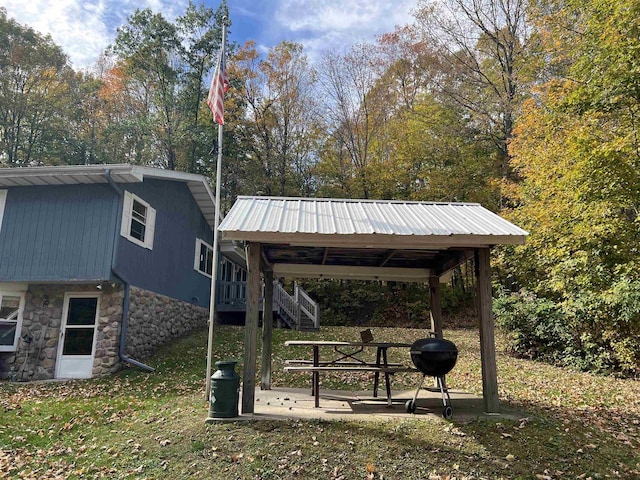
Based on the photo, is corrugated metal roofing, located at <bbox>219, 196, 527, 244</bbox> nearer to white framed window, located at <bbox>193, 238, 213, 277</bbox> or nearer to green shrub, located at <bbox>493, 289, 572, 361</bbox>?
green shrub, located at <bbox>493, 289, 572, 361</bbox>

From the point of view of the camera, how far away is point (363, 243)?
5.14 meters

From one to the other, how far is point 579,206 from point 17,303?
43.7ft

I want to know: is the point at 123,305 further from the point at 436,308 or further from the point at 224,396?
the point at 436,308

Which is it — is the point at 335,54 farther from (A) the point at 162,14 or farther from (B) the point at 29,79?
(B) the point at 29,79

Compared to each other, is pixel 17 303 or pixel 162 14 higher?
pixel 162 14

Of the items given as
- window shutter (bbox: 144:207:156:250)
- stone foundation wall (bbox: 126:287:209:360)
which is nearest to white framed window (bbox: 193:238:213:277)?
stone foundation wall (bbox: 126:287:209:360)

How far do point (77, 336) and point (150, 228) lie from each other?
10.4 feet

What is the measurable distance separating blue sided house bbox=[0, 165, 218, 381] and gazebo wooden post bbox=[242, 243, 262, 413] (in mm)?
5538

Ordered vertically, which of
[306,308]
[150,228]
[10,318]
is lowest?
[10,318]

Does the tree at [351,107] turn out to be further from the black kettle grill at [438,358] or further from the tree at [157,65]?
the black kettle grill at [438,358]

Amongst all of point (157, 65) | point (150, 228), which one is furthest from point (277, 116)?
point (150, 228)

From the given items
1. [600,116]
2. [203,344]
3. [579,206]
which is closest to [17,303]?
[203,344]

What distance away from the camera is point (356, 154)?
73.1 feet

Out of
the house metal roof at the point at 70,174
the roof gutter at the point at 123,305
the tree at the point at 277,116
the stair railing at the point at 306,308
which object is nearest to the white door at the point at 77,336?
the roof gutter at the point at 123,305
